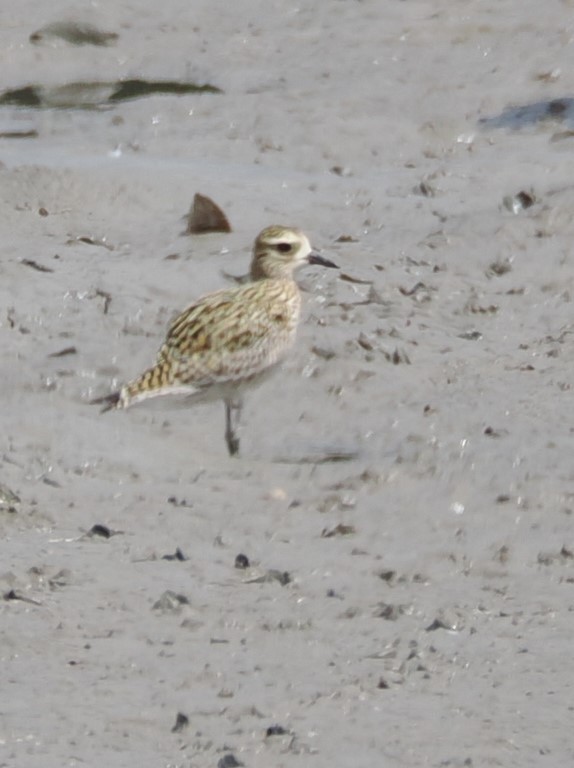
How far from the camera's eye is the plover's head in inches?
400

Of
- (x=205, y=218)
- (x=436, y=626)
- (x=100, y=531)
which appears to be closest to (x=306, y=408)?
(x=100, y=531)

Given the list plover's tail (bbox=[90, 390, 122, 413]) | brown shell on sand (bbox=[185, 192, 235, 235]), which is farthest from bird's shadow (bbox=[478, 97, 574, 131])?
plover's tail (bbox=[90, 390, 122, 413])

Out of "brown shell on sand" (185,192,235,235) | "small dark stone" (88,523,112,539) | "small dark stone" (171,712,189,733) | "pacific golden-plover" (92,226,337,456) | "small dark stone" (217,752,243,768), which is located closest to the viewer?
"small dark stone" (217,752,243,768)

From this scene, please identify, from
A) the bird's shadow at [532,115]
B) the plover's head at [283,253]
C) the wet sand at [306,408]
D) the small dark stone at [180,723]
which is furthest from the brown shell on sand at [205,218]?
the small dark stone at [180,723]

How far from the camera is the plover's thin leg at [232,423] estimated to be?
8922 mm

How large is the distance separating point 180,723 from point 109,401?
3.39 m

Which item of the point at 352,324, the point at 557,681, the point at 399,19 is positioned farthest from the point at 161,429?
the point at 399,19

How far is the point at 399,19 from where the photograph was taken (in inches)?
601

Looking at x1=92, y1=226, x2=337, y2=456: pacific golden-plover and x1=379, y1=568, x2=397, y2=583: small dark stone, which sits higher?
x1=92, y1=226, x2=337, y2=456: pacific golden-plover

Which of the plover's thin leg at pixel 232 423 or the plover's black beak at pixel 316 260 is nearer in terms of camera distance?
the plover's thin leg at pixel 232 423

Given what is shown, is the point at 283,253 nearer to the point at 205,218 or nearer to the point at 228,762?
the point at 205,218

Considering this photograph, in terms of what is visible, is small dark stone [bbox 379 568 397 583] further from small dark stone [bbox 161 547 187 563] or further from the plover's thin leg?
the plover's thin leg

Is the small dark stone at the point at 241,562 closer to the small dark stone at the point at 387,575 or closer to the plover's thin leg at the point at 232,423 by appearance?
the small dark stone at the point at 387,575

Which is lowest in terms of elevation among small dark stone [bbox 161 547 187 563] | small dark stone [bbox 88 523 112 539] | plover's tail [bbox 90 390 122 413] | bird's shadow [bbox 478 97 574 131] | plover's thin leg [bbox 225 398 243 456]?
small dark stone [bbox 161 547 187 563]
